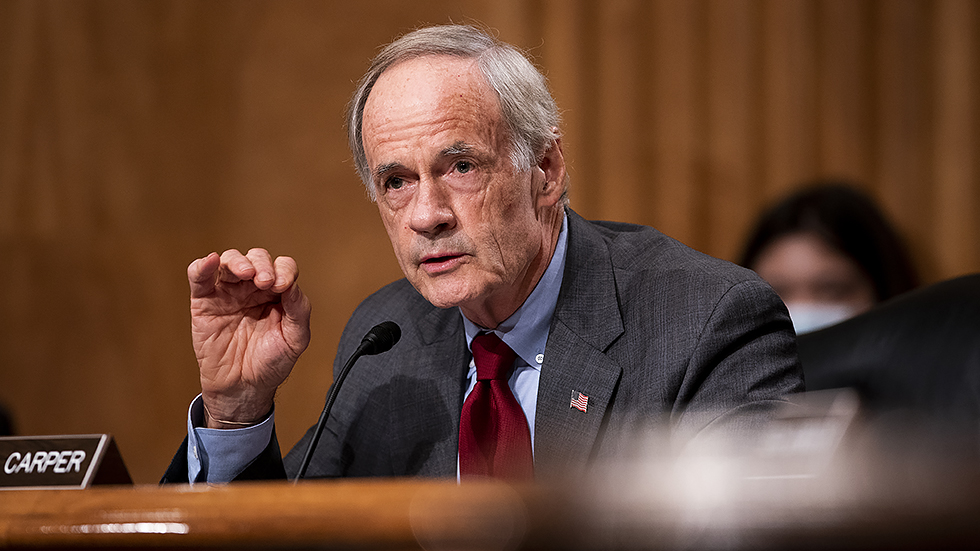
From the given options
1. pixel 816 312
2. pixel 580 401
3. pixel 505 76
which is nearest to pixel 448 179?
pixel 505 76

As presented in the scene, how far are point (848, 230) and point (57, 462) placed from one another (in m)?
2.55

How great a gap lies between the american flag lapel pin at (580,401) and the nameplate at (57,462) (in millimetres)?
663

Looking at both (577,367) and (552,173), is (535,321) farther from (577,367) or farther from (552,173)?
(552,173)

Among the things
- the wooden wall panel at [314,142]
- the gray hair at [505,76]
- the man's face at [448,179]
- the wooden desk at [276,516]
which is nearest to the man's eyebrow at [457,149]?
the man's face at [448,179]

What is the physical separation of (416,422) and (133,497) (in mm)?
851

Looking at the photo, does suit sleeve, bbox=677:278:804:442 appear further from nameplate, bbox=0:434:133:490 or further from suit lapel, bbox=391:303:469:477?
nameplate, bbox=0:434:133:490

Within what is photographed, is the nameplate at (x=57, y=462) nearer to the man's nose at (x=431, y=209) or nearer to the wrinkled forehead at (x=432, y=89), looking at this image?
the man's nose at (x=431, y=209)

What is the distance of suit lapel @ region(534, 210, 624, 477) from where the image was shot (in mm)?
1306

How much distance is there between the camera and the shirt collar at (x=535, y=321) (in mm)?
1452

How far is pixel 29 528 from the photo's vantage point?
0.68 m

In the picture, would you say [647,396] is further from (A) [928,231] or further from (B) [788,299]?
(A) [928,231]

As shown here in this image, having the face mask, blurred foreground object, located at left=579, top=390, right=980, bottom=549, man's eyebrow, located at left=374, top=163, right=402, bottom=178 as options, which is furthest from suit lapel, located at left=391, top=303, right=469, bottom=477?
the face mask

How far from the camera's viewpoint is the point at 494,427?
1.38m

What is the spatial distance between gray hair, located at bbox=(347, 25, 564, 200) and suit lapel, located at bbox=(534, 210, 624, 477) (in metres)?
0.22
